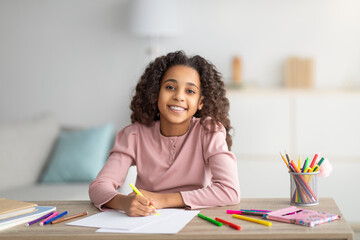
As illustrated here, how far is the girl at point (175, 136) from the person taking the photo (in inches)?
70.9

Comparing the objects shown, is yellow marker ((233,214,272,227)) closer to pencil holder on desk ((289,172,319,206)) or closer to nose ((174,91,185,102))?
pencil holder on desk ((289,172,319,206))

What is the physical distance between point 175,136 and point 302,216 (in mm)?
589

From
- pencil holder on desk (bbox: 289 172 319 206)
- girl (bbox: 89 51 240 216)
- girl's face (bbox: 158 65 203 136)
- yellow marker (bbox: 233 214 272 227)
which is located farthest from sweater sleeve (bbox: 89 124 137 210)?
pencil holder on desk (bbox: 289 172 319 206)

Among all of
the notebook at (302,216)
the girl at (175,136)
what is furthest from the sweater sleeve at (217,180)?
the notebook at (302,216)

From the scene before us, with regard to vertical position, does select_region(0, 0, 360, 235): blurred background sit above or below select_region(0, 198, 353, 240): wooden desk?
above

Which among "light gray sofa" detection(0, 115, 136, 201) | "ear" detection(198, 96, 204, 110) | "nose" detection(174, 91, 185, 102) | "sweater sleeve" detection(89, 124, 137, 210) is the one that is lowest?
"light gray sofa" detection(0, 115, 136, 201)

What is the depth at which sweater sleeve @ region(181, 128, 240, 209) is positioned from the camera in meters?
1.62

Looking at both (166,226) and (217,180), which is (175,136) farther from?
(166,226)

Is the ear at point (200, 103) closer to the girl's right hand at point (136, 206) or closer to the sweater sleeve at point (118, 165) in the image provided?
the sweater sleeve at point (118, 165)

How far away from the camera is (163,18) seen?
4.13 meters

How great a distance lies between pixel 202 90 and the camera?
1.92 metres

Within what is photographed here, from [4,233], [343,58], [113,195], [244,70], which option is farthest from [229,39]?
[4,233]

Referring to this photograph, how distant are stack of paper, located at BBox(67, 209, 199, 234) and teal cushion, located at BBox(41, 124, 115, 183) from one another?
1902 millimetres

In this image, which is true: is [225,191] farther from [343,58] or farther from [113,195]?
[343,58]
